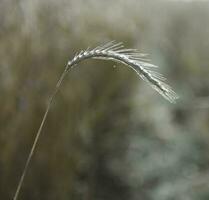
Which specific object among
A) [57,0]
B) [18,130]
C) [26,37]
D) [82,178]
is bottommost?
[82,178]

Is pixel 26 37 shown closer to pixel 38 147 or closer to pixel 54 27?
pixel 54 27

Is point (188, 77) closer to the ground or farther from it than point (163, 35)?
closer to the ground

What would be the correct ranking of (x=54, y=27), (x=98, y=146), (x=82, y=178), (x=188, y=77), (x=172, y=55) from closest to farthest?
(x=54, y=27)
(x=82, y=178)
(x=98, y=146)
(x=188, y=77)
(x=172, y=55)

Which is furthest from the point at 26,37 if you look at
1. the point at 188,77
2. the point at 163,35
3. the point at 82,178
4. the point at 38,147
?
the point at 163,35

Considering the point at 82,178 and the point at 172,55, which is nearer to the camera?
the point at 82,178

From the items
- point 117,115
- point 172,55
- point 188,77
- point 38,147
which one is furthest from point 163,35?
point 38,147

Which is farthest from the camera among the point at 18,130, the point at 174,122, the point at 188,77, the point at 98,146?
the point at 188,77
